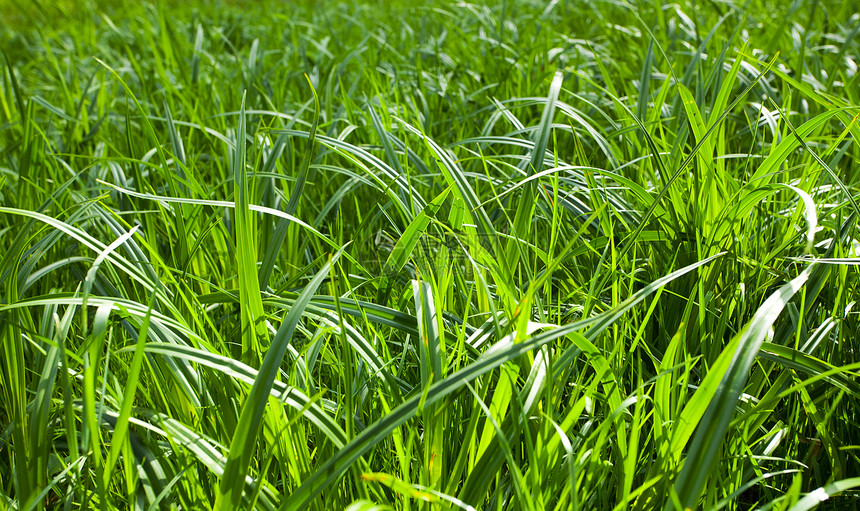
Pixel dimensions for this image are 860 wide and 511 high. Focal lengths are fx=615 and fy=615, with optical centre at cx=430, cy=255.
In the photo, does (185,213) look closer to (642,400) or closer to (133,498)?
(133,498)

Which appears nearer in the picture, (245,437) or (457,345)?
(245,437)

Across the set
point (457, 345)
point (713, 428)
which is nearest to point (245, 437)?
point (457, 345)

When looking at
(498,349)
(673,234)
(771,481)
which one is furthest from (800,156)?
(498,349)

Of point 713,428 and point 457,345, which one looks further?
point 457,345

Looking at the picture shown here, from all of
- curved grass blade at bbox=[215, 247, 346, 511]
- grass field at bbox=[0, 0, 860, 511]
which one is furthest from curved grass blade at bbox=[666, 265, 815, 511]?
curved grass blade at bbox=[215, 247, 346, 511]

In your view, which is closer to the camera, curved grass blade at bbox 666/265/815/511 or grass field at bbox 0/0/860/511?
curved grass blade at bbox 666/265/815/511

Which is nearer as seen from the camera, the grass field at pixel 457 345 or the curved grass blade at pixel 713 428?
the curved grass blade at pixel 713 428

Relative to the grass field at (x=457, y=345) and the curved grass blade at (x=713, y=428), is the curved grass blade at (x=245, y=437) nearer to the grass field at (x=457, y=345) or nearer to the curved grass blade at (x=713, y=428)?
the grass field at (x=457, y=345)

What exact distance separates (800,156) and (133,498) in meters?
1.47

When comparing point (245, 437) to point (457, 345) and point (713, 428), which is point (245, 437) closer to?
point (457, 345)

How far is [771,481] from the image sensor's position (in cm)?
82

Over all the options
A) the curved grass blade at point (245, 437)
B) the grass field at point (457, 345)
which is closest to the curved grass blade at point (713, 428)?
the grass field at point (457, 345)

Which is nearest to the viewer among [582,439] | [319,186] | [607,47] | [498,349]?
[498,349]

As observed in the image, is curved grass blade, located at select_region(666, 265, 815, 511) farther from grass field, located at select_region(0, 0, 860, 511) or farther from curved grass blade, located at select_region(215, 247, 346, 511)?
curved grass blade, located at select_region(215, 247, 346, 511)
